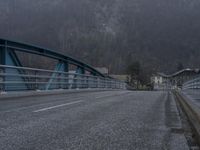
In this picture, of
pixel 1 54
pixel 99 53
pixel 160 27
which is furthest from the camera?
pixel 160 27

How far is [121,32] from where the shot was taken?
164 m

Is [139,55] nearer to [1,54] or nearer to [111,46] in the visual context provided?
[111,46]

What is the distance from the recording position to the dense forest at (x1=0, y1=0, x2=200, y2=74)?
118500 mm

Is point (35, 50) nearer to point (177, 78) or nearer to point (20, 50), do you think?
point (20, 50)

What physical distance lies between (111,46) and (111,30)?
28624mm

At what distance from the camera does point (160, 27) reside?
14512 centimetres

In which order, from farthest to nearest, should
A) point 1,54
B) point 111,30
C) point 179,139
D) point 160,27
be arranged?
point 111,30 < point 160,27 < point 1,54 < point 179,139

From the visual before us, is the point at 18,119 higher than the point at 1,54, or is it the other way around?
the point at 1,54

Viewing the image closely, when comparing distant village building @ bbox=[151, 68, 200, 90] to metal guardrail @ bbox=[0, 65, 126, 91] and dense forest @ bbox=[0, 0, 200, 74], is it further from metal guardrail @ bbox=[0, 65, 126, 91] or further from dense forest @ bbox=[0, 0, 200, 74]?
metal guardrail @ bbox=[0, 65, 126, 91]

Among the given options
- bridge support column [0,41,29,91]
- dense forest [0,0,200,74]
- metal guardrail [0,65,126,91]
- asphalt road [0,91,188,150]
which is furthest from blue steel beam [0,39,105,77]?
dense forest [0,0,200,74]

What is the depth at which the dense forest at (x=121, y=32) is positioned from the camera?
118500 mm

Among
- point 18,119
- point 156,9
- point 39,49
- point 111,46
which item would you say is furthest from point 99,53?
point 18,119

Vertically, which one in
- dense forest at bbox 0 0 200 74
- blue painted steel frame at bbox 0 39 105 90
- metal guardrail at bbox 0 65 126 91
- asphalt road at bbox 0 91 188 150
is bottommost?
asphalt road at bbox 0 91 188 150

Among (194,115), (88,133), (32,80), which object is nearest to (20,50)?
(32,80)
